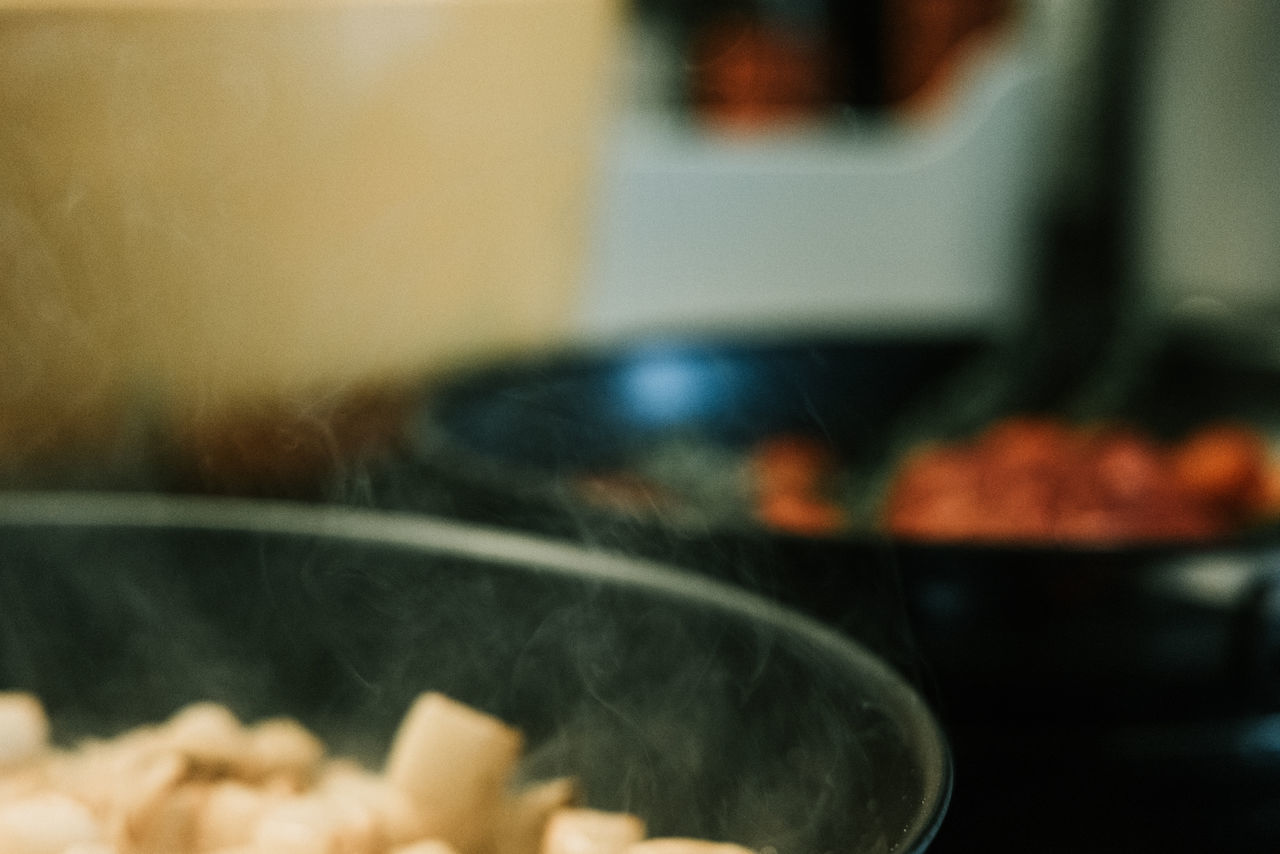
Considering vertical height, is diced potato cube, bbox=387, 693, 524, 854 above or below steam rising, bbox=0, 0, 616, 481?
below

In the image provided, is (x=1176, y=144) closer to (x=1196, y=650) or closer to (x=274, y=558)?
(x=1196, y=650)

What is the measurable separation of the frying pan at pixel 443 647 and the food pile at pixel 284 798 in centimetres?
3

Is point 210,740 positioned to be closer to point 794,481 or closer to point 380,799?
point 380,799

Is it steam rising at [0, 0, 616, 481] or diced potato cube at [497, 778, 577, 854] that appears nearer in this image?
diced potato cube at [497, 778, 577, 854]

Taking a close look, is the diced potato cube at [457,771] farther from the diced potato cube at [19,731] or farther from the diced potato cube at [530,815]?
the diced potato cube at [19,731]

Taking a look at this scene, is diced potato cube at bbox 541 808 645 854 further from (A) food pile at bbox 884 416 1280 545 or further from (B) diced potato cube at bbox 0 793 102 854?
(A) food pile at bbox 884 416 1280 545

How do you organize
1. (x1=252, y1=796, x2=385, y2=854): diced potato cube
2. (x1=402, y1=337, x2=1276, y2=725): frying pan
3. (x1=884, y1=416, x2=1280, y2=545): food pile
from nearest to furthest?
(x1=252, y1=796, x2=385, y2=854): diced potato cube < (x1=402, y1=337, x2=1276, y2=725): frying pan < (x1=884, y1=416, x2=1280, y2=545): food pile

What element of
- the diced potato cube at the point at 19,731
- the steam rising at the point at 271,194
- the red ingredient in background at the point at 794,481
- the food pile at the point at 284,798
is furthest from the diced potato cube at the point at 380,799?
the steam rising at the point at 271,194

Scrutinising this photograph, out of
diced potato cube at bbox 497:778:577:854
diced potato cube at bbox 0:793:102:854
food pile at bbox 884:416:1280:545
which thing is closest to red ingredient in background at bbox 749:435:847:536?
food pile at bbox 884:416:1280:545

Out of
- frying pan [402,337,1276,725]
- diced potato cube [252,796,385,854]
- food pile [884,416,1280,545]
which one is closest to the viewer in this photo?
diced potato cube [252,796,385,854]

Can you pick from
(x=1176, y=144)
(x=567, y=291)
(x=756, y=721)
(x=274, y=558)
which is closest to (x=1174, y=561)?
(x=756, y=721)

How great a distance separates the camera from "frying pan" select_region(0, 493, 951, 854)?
0.40 meters

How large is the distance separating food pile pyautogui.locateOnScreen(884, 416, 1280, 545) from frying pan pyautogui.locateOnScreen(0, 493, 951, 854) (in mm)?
305

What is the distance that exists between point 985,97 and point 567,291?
105cm
